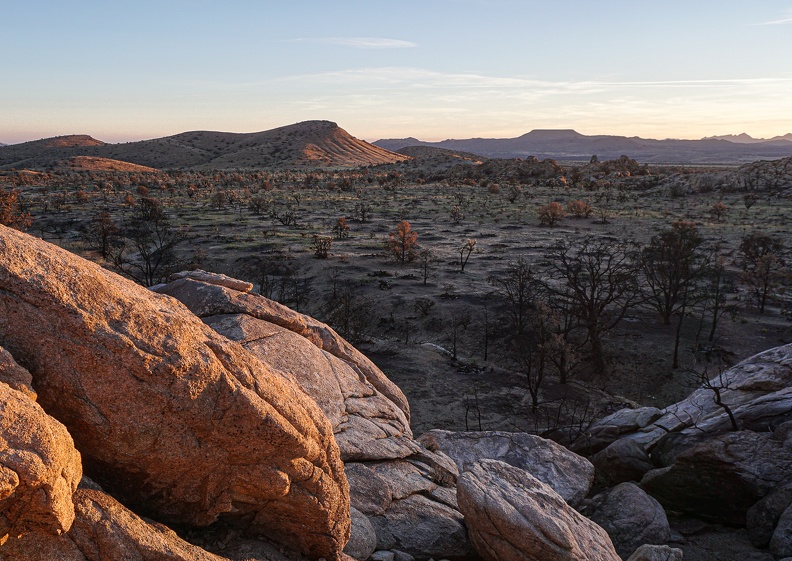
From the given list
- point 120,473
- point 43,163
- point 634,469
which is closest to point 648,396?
point 634,469

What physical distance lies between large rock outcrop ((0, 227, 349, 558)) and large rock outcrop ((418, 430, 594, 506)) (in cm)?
627

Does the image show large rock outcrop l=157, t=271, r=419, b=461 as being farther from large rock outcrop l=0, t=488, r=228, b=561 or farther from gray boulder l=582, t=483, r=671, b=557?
gray boulder l=582, t=483, r=671, b=557

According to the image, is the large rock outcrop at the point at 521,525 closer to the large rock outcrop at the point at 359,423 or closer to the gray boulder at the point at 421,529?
the gray boulder at the point at 421,529

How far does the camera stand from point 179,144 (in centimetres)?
16075

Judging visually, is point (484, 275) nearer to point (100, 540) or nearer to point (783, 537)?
point (783, 537)

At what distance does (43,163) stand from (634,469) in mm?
136459

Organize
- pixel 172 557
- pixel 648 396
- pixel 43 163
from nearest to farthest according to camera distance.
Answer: pixel 172 557
pixel 648 396
pixel 43 163

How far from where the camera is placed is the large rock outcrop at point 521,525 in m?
8.10

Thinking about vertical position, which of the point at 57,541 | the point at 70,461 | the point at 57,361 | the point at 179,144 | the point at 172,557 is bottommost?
the point at 172,557

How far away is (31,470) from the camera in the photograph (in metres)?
3.63

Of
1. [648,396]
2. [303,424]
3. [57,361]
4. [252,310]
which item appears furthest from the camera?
[648,396]

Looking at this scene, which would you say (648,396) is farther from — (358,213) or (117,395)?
(358,213)

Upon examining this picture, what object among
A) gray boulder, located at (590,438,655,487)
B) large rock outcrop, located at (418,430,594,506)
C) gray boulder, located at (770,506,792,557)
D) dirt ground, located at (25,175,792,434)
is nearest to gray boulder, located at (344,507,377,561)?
large rock outcrop, located at (418,430,594,506)

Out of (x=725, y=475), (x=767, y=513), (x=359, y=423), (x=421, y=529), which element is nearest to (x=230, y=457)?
(x=421, y=529)
